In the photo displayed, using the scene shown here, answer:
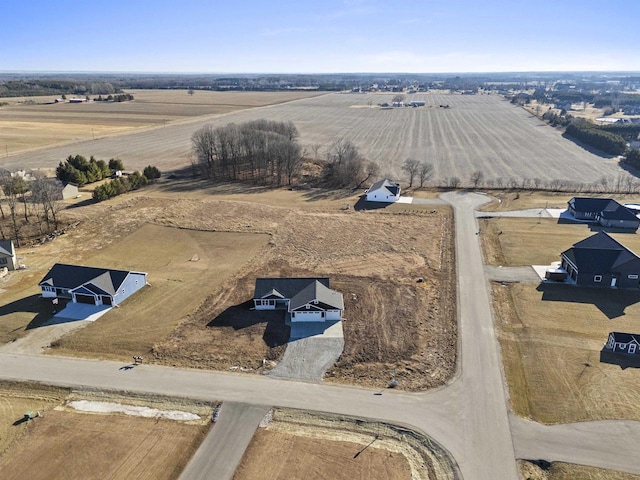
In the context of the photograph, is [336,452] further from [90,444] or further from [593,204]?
[593,204]

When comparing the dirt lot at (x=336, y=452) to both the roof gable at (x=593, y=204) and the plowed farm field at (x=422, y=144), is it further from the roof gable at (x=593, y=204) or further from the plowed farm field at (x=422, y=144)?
the plowed farm field at (x=422, y=144)

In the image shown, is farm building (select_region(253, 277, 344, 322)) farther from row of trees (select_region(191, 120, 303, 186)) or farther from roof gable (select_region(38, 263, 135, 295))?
row of trees (select_region(191, 120, 303, 186))

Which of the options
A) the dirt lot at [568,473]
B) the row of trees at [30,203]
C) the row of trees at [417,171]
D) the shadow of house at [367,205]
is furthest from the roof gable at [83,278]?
the row of trees at [417,171]

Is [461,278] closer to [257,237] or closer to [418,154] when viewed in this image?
[257,237]

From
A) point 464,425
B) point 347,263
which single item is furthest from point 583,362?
point 347,263

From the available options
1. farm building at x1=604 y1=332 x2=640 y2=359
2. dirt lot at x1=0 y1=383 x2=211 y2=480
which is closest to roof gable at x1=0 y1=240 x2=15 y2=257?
dirt lot at x1=0 y1=383 x2=211 y2=480

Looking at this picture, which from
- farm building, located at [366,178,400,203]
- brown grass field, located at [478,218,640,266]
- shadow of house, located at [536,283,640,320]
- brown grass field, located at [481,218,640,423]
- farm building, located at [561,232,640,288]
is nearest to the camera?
brown grass field, located at [481,218,640,423]
